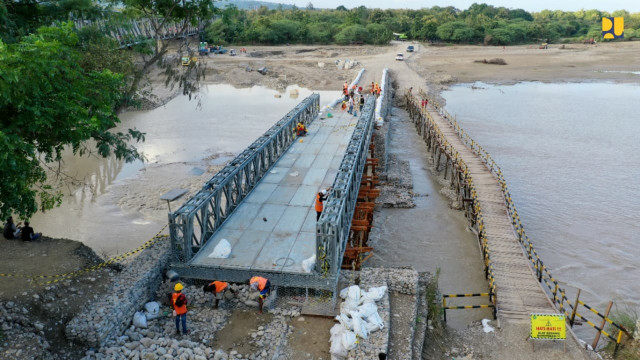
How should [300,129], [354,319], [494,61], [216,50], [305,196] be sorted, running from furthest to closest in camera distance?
[216,50]
[494,61]
[300,129]
[305,196]
[354,319]

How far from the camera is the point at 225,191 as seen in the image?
16.4 metres

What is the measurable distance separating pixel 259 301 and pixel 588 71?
80392mm

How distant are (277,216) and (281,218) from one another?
0.76ft

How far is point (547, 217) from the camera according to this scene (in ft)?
82.1

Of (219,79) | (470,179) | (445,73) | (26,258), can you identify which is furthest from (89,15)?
(445,73)

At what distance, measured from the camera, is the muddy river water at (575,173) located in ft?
67.3

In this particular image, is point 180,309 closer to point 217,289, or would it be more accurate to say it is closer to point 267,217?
point 217,289

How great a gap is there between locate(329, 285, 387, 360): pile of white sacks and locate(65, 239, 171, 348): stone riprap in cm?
489

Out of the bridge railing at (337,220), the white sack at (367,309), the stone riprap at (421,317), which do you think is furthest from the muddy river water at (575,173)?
the white sack at (367,309)

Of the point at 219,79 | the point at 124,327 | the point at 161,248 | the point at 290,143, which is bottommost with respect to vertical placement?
the point at 124,327

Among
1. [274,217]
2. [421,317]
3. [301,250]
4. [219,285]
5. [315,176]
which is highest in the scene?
[315,176]

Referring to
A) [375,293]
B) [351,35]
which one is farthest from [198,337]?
[351,35]

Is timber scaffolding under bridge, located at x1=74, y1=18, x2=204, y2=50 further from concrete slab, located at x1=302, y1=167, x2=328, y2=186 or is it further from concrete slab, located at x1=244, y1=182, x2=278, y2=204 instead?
concrete slab, located at x1=302, y1=167, x2=328, y2=186

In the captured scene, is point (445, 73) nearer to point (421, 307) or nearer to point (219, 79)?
point (219, 79)
